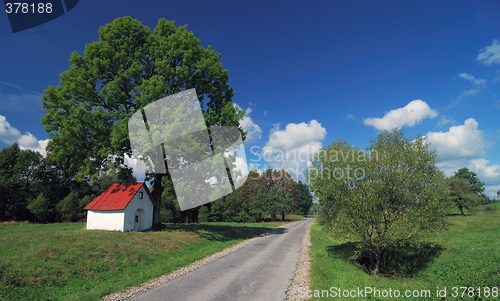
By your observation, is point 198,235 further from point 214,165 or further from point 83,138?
point 83,138

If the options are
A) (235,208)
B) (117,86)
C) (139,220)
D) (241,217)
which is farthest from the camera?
(235,208)

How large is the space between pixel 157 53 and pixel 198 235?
722 inches

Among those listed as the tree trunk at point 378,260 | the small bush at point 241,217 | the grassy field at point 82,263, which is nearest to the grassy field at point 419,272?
the tree trunk at point 378,260

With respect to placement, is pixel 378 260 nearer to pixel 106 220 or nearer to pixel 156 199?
pixel 156 199

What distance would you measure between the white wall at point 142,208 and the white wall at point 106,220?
54cm

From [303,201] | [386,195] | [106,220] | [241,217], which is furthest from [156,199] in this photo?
[303,201]

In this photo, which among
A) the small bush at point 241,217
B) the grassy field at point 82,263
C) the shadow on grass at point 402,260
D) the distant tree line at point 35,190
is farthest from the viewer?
the small bush at point 241,217

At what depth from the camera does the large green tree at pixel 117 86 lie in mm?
19328

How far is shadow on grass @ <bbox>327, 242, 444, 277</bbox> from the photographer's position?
49.3 ft

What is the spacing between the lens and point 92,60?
68.3 feet

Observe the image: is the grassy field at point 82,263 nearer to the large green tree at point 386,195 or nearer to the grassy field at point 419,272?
the grassy field at point 419,272

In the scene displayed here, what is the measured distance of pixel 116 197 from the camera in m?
22.2

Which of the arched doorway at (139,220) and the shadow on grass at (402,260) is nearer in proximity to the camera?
the shadow on grass at (402,260)

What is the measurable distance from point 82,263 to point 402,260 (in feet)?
68.0
